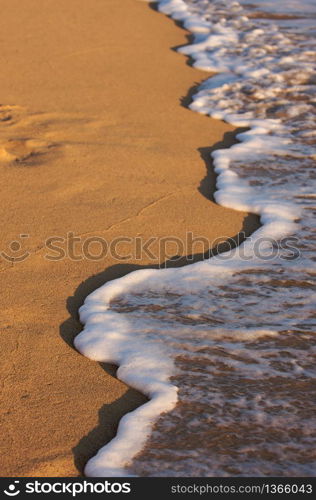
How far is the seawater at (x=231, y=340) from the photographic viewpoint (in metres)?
2.05

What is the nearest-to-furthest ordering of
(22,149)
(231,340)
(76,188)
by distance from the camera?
(231,340) → (76,188) → (22,149)

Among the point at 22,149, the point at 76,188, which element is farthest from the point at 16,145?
the point at 76,188

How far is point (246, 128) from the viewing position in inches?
186

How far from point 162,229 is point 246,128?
5.48 ft

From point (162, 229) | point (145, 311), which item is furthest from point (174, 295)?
point (162, 229)

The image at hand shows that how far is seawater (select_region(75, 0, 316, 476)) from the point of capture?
2.05 m

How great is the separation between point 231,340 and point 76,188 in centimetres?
145

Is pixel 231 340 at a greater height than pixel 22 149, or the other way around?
pixel 22 149

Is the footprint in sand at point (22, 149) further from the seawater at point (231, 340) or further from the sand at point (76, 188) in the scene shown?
the seawater at point (231, 340)

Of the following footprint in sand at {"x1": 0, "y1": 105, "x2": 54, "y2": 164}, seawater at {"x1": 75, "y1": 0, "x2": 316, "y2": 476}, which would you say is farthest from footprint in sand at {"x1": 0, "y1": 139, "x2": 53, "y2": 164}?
seawater at {"x1": 75, "y1": 0, "x2": 316, "y2": 476}

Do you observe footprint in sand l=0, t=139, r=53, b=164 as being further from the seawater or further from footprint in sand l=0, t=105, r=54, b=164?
the seawater

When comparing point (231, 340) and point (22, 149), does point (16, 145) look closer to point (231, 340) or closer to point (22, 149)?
point (22, 149)

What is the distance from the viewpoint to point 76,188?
364 cm
